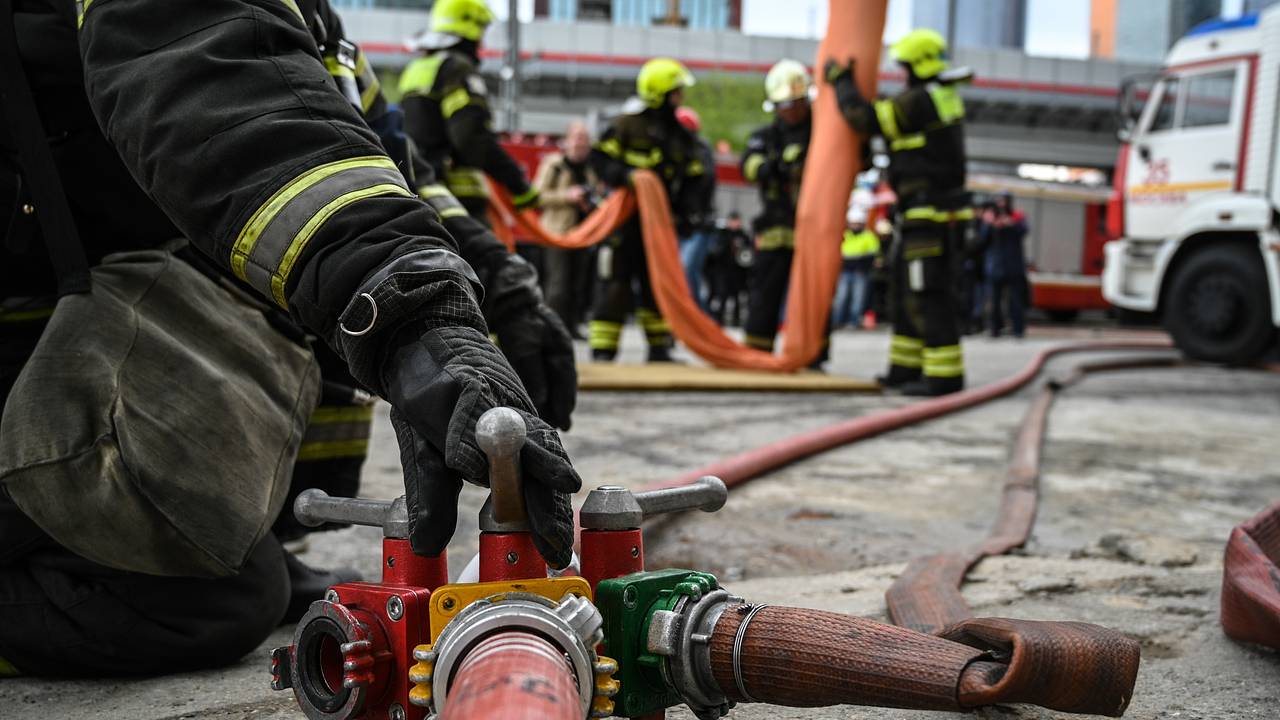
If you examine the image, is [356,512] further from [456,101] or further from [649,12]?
[649,12]

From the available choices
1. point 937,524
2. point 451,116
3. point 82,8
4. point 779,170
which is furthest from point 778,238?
point 82,8

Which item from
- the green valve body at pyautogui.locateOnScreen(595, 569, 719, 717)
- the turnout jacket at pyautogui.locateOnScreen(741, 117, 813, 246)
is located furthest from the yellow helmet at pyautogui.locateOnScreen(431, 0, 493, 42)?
the green valve body at pyautogui.locateOnScreen(595, 569, 719, 717)

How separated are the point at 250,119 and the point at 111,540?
24.4 inches

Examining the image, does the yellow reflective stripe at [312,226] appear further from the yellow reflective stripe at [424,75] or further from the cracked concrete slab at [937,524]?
the yellow reflective stripe at [424,75]

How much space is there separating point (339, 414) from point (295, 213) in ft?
3.32

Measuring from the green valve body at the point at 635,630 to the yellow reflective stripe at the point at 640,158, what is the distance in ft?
22.5

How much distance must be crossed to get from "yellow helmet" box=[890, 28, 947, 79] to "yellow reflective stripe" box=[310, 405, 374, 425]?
197 inches

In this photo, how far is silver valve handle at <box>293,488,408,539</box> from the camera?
1178 millimetres

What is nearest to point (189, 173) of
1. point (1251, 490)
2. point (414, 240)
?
point (414, 240)

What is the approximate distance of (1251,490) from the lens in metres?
3.75

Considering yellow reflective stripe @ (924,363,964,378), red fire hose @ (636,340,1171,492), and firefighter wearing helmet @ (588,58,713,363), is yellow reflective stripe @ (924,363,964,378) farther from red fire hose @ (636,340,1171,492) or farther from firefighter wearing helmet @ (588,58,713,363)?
firefighter wearing helmet @ (588,58,713,363)

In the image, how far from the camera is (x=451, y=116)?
21.1 ft

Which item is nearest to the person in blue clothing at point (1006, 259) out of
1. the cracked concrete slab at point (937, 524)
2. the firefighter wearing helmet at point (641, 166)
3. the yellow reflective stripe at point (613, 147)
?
the firefighter wearing helmet at point (641, 166)

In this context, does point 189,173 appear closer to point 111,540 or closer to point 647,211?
point 111,540
